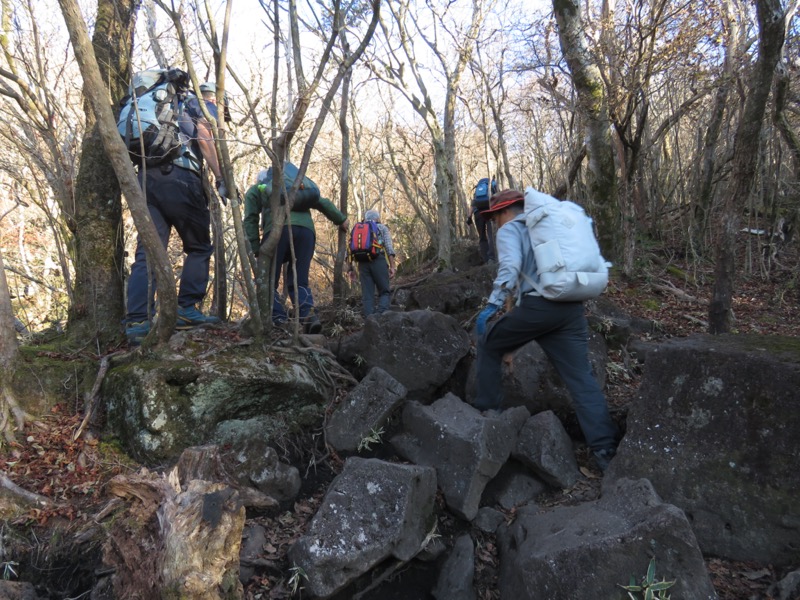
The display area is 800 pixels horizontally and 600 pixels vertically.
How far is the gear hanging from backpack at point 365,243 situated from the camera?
255 inches

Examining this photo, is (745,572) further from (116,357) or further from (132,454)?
(116,357)

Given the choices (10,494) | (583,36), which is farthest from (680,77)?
(10,494)

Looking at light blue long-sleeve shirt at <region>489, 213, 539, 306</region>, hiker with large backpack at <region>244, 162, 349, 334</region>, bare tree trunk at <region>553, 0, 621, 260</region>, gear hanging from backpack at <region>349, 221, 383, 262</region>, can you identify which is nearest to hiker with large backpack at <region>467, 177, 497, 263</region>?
bare tree trunk at <region>553, 0, 621, 260</region>

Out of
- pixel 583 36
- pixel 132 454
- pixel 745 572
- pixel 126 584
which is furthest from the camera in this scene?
pixel 583 36

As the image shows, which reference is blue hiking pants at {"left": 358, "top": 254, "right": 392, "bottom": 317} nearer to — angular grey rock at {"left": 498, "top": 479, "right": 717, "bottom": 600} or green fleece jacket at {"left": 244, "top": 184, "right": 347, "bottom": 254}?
green fleece jacket at {"left": 244, "top": 184, "right": 347, "bottom": 254}

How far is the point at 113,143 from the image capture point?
128 inches

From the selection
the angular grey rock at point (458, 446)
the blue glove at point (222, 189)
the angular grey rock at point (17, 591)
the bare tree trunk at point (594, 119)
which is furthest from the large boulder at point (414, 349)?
the bare tree trunk at point (594, 119)

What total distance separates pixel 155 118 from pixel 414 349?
9.20 ft

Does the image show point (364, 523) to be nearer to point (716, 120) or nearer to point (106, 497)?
point (106, 497)

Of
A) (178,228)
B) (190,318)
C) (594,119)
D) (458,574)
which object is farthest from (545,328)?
(594,119)

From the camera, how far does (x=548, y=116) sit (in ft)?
41.9

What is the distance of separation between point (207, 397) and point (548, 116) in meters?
11.9

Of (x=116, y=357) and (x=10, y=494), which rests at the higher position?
(x=116, y=357)

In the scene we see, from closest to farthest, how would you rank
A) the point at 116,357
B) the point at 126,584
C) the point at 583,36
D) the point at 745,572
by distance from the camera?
the point at 126,584 < the point at 745,572 < the point at 116,357 < the point at 583,36
